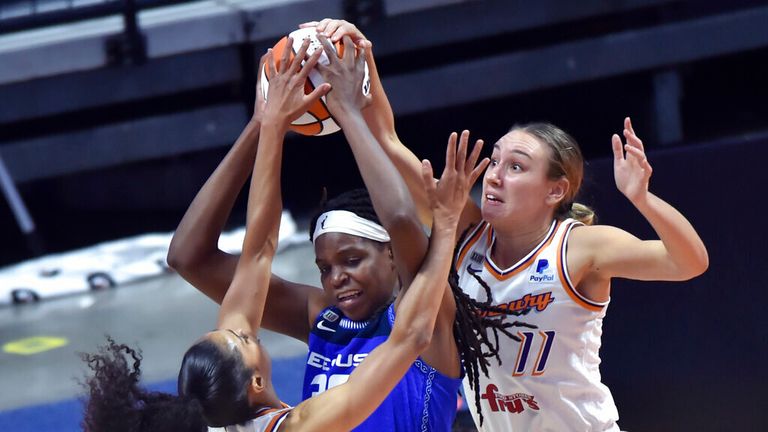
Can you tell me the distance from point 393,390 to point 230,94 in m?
A: 5.55

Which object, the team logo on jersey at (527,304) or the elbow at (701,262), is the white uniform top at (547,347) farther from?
the elbow at (701,262)

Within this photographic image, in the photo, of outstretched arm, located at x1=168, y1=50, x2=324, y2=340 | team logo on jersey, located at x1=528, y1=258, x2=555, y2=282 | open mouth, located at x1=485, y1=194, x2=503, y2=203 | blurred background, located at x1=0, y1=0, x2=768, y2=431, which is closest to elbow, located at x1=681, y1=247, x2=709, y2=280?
team logo on jersey, located at x1=528, y1=258, x2=555, y2=282

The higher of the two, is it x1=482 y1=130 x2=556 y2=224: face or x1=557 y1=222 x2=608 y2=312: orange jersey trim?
x1=482 y1=130 x2=556 y2=224: face

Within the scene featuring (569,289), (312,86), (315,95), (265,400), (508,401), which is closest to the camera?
(265,400)

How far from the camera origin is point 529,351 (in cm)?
313

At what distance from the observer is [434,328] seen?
8.94 ft

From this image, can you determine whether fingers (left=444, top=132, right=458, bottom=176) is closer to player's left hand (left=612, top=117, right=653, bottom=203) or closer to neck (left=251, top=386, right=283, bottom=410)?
player's left hand (left=612, top=117, right=653, bottom=203)

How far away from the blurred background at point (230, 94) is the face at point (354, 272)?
3.42 metres

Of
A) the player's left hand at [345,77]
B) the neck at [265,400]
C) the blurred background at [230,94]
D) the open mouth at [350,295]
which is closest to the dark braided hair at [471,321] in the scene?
the open mouth at [350,295]

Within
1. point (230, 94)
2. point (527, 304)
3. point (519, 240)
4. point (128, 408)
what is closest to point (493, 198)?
point (519, 240)

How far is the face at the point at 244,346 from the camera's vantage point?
2574mm

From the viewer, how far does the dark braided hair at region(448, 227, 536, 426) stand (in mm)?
2916

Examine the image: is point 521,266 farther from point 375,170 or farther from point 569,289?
point 375,170

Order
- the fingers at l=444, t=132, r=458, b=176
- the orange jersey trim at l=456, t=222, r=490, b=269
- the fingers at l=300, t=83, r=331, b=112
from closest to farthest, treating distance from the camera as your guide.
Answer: the fingers at l=444, t=132, r=458, b=176 < the fingers at l=300, t=83, r=331, b=112 < the orange jersey trim at l=456, t=222, r=490, b=269
